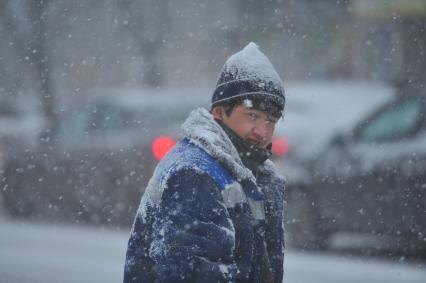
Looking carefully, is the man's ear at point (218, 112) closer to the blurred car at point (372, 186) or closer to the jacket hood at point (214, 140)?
the jacket hood at point (214, 140)

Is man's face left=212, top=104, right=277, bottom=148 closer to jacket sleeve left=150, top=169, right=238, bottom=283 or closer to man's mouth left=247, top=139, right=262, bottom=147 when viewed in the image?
man's mouth left=247, top=139, right=262, bottom=147

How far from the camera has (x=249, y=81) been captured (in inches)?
113

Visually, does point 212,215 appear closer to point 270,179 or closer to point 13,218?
point 270,179

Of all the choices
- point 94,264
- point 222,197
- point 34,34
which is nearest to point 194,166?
point 222,197


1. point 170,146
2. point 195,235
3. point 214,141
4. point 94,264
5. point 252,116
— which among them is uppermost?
point 170,146

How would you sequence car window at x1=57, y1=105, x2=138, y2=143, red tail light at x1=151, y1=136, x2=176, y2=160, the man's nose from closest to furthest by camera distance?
the man's nose
red tail light at x1=151, y1=136, x2=176, y2=160
car window at x1=57, y1=105, x2=138, y2=143

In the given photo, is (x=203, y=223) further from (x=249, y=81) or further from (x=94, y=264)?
(x=94, y=264)

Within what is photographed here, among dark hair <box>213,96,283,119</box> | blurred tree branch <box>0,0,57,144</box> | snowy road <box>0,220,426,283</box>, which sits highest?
blurred tree branch <box>0,0,57,144</box>

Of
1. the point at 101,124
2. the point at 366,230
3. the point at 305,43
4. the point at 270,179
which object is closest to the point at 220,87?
the point at 270,179

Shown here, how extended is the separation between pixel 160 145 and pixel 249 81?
6.53 meters

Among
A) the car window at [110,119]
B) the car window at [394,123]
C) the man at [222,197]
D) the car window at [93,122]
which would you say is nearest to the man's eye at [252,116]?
the man at [222,197]

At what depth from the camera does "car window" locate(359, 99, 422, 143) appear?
27.4 ft

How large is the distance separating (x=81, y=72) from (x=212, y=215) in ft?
81.3

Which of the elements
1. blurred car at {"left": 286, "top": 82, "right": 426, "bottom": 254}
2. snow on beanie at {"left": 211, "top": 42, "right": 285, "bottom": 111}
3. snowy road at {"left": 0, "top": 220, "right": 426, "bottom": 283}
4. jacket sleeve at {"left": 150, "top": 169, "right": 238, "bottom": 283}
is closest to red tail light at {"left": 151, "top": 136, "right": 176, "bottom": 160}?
snowy road at {"left": 0, "top": 220, "right": 426, "bottom": 283}
